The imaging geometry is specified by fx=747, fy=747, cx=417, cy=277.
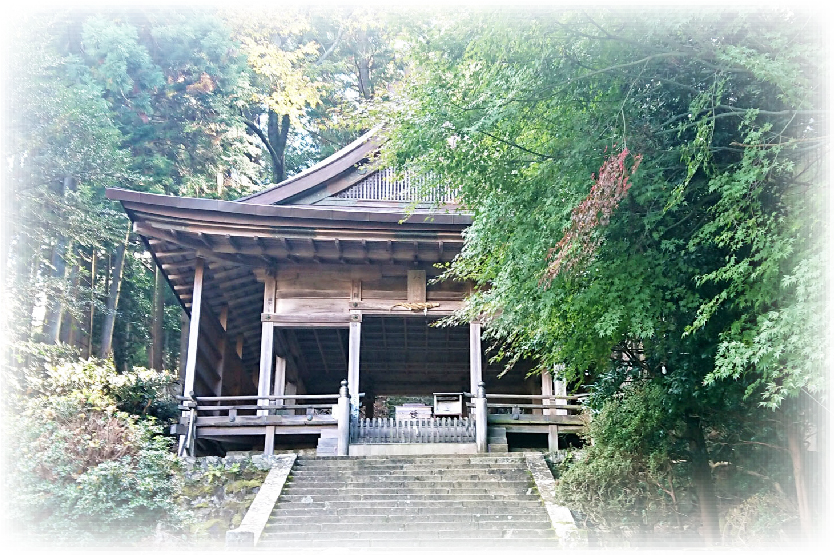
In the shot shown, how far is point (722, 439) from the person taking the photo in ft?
30.7

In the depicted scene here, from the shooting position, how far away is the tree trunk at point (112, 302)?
1797cm

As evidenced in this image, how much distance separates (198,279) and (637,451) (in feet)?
28.9

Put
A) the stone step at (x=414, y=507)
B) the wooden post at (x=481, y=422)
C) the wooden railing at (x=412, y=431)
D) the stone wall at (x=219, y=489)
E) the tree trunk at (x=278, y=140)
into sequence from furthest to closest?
the tree trunk at (x=278, y=140) < the wooden railing at (x=412, y=431) < the wooden post at (x=481, y=422) < the stone wall at (x=219, y=489) < the stone step at (x=414, y=507)

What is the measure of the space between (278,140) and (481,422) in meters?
16.2

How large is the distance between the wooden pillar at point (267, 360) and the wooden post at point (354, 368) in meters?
1.44

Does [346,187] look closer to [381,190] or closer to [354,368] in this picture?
[381,190]

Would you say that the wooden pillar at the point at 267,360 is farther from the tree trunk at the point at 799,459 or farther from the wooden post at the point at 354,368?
the tree trunk at the point at 799,459

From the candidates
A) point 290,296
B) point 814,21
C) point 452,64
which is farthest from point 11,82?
point 814,21

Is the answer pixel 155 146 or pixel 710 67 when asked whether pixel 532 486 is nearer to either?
pixel 710 67

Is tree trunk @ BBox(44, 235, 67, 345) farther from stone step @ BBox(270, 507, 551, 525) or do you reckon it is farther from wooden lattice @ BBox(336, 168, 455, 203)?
stone step @ BBox(270, 507, 551, 525)

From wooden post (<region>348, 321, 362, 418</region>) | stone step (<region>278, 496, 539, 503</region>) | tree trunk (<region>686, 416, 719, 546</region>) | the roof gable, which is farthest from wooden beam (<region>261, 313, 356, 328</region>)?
tree trunk (<region>686, 416, 719, 546</region>)

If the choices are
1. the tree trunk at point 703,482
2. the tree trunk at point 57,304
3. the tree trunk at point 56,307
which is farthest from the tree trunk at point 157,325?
the tree trunk at point 703,482

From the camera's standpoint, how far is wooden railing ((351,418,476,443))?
12633 mm

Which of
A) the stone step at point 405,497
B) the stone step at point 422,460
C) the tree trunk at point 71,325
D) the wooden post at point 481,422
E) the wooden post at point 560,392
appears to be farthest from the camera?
the tree trunk at point 71,325
